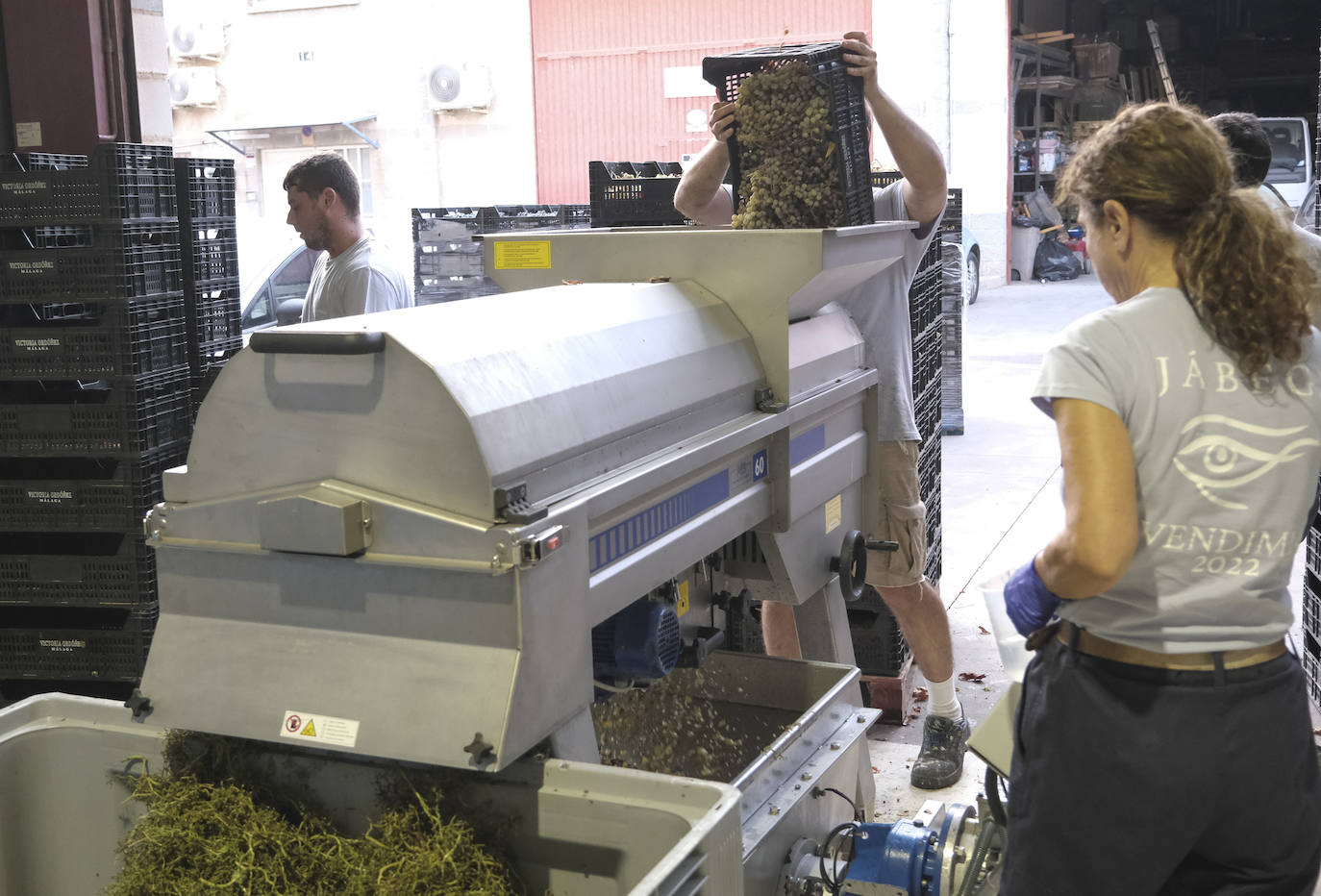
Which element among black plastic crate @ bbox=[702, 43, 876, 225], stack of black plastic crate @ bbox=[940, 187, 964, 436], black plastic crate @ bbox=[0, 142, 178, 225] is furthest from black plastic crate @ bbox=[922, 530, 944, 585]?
stack of black plastic crate @ bbox=[940, 187, 964, 436]

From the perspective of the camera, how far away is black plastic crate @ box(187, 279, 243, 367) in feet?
14.0

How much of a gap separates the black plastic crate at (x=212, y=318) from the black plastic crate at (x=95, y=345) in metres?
0.14

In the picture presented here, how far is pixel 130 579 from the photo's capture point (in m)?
4.07

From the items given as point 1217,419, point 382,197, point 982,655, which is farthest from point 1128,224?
point 382,197

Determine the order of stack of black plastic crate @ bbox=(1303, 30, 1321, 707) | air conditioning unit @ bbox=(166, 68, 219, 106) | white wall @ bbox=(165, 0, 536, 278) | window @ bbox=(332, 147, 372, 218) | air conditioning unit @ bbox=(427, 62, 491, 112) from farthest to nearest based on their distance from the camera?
air conditioning unit @ bbox=(166, 68, 219, 106), window @ bbox=(332, 147, 372, 218), white wall @ bbox=(165, 0, 536, 278), air conditioning unit @ bbox=(427, 62, 491, 112), stack of black plastic crate @ bbox=(1303, 30, 1321, 707)

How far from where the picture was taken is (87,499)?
4.05 metres

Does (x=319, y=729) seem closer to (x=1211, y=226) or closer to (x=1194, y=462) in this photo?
(x=1194, y=462)

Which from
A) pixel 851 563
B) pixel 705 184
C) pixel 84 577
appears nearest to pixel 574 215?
pixel 84 577

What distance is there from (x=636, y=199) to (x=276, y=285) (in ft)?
14.4

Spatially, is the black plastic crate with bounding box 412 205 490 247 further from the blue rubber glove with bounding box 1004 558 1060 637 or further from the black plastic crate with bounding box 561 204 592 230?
the blue rubber glove with bounding box 1004 558 1060 637

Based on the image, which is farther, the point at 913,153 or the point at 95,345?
the point at 95,345

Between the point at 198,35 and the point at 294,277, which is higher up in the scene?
the point at 198,35

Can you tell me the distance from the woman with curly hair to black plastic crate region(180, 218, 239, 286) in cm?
332

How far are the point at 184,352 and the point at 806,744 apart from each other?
9.21 feet
